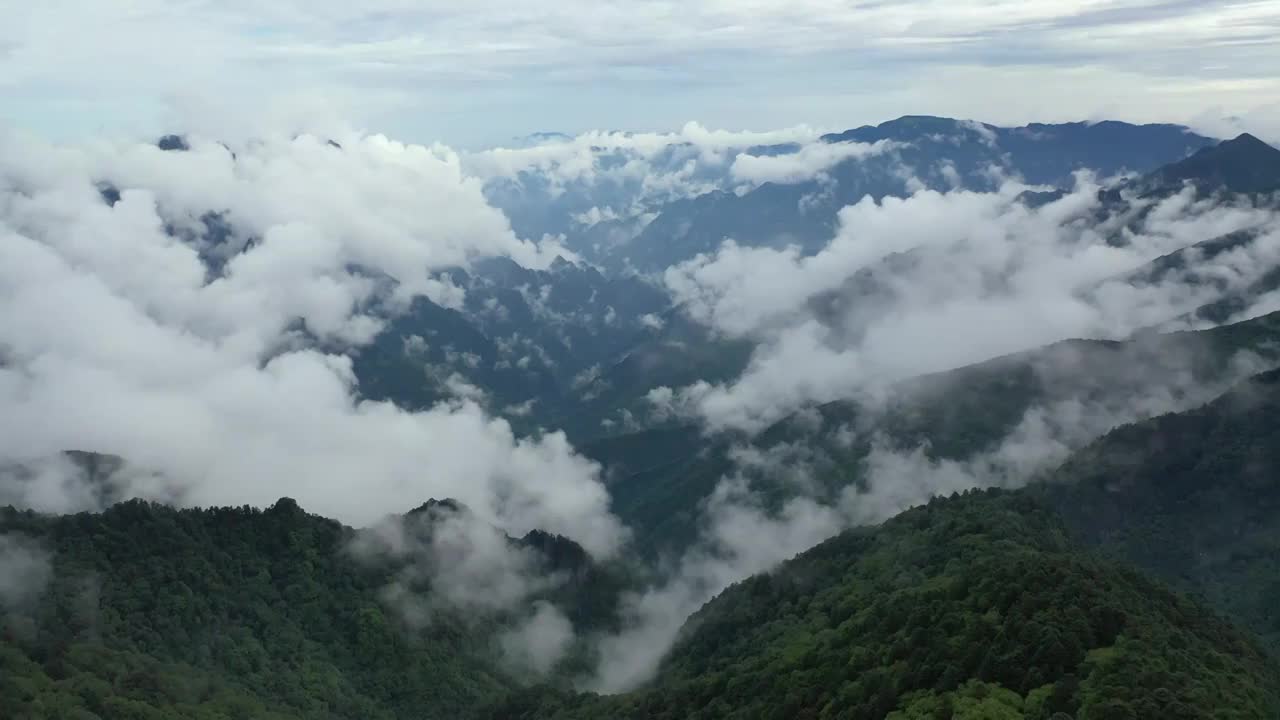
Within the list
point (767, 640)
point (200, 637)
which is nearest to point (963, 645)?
point (767, 640)

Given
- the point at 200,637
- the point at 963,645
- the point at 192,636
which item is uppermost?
the point at 963,645

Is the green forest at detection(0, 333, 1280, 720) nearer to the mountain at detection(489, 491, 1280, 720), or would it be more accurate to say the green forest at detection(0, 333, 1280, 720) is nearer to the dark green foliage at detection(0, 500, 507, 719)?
the mountain at detection(489, 491, 1280, 720)

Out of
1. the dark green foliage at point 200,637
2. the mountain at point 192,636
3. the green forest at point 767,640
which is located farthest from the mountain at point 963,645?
the mountain at point 192,636

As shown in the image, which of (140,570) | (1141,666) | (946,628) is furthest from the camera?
(140,570)

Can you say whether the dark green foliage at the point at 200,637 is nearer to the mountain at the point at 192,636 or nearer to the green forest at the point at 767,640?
the mountain at the point at 192,636

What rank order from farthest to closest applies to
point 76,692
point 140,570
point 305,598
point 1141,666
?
point 305,598 → point 140,570 → point 76,692 → point 1141,666

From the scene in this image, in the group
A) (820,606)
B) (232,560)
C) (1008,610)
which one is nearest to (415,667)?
(232,560)

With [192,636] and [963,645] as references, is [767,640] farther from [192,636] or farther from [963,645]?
[192,636]

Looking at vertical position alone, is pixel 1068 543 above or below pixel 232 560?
above

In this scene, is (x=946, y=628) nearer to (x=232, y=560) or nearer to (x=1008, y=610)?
(x=1008, y=610)
